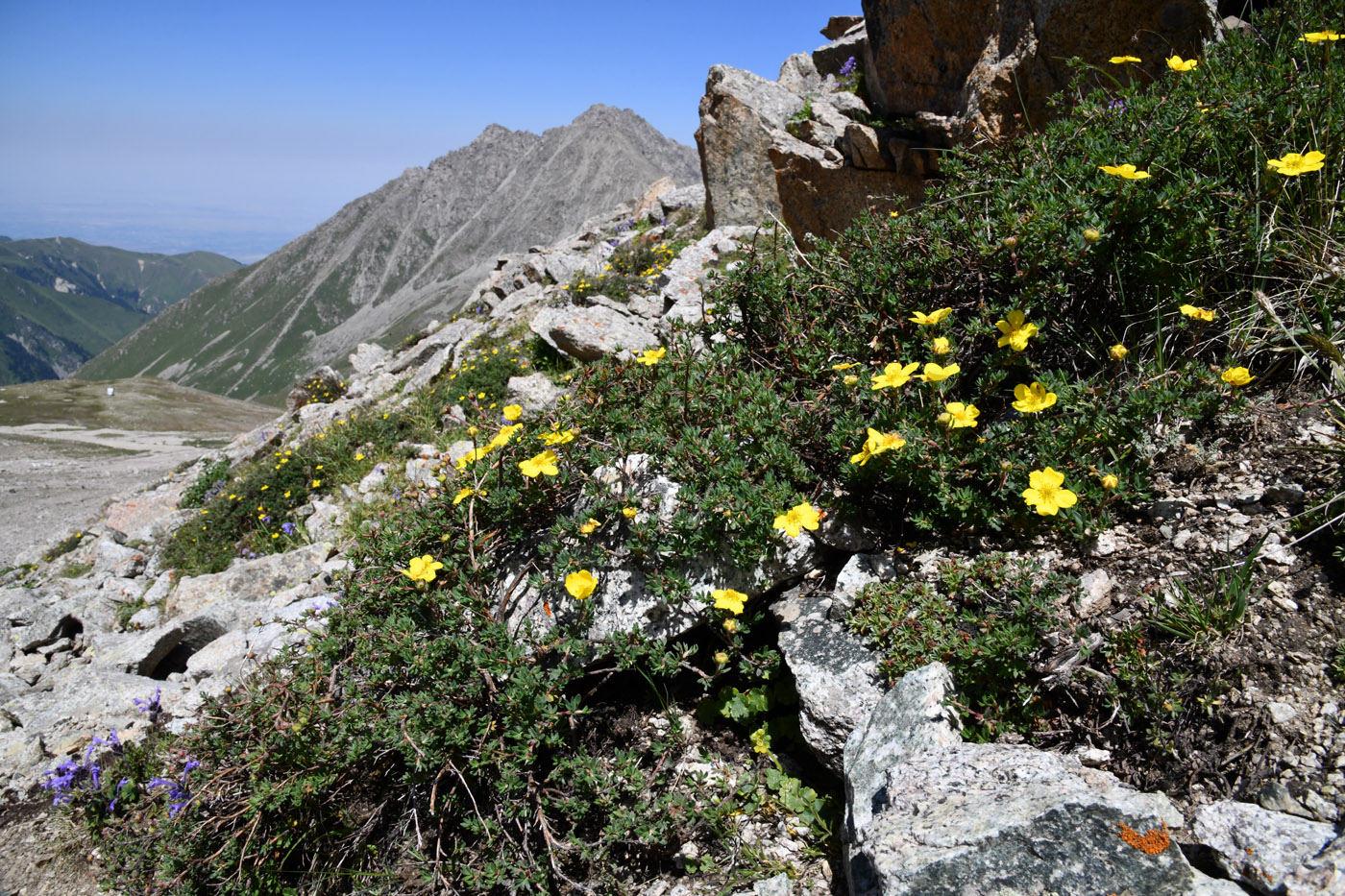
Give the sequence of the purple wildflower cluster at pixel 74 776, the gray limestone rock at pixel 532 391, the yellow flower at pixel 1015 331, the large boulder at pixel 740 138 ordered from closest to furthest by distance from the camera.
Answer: the yellow flower at pixel 1015 331 < the purple wildflower cluster at pixel 74 776 < the gray limestone rock at pixel 532 391 < the large boulder at pixel 740 138

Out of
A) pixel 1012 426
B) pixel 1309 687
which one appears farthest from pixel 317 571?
pixel 1309 687

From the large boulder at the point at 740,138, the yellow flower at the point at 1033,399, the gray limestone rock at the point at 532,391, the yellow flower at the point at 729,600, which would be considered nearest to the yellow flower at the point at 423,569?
the yellow flower at the point at 729,600

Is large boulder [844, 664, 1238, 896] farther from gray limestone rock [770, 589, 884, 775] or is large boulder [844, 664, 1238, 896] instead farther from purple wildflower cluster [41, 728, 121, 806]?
purple wildflower cluster [41, 728, 121, 806]

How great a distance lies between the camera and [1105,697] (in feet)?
8.03

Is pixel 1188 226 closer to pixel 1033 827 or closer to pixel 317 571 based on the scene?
pixel 1033 827

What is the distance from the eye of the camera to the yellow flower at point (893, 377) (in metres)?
3.21

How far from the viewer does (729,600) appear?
120 inches

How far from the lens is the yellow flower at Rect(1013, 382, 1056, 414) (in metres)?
2.89

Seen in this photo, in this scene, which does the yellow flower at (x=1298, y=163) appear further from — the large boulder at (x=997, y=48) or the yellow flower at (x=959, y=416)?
the large boulder at (x=997, y=48)

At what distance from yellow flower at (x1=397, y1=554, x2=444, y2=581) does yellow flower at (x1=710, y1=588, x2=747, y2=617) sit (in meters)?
1.47

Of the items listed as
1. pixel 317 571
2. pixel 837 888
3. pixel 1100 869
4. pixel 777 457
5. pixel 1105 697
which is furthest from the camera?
pixel 317 571

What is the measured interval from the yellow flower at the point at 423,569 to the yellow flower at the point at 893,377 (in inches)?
94.9

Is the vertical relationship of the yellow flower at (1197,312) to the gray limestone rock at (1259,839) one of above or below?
above

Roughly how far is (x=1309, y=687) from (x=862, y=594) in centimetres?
152
